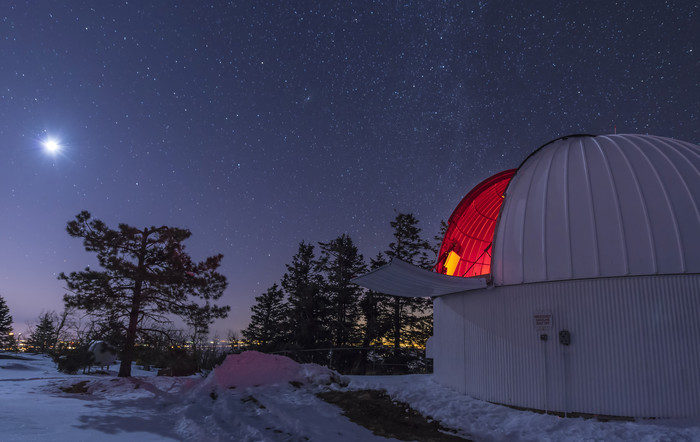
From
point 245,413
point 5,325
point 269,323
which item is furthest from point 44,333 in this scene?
point 245,413

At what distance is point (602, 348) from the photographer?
884 cm

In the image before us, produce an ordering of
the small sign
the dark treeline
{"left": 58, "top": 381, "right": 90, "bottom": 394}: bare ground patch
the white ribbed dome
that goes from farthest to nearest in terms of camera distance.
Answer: the dark treeline → {"left": 58, "top": 381, "right": 90, "bottom": 394}: bare ground patch → the small sign → the white ribbed dome

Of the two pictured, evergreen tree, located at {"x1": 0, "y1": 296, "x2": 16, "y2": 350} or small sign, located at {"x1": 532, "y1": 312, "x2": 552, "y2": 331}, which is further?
evergreen tree, located at {"x1": 0, "y1": 296, "x2": 16, "y2": 350}

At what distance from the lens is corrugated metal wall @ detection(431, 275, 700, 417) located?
8.45m

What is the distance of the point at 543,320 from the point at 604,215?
2900 mm

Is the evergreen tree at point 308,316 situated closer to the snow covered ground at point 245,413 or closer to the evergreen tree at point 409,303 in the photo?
the evergreen tree at point 409,303

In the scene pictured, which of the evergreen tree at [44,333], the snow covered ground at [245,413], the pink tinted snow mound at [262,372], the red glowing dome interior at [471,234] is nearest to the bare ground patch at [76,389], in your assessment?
the snow covered ground at [245,413]

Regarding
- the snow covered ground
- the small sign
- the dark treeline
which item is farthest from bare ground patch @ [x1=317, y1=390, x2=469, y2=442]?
the dark treeline

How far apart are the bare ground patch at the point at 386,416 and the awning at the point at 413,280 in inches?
118

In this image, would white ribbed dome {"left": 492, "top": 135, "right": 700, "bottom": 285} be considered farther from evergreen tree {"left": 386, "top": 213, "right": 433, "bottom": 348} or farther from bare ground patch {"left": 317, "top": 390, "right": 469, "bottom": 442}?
evergreen tree {"left": 386, "top": 213, "right": 433, "bottom": 348}

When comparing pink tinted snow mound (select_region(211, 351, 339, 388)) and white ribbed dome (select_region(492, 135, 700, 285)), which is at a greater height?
white ribbed dome (select_region(492, 135, 700, 285))

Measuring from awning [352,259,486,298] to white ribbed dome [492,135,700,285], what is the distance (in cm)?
88

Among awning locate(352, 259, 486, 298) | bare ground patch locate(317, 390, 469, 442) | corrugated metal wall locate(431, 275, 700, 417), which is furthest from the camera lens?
awning locate(352, 259, 486, 298)

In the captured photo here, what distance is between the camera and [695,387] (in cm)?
836
